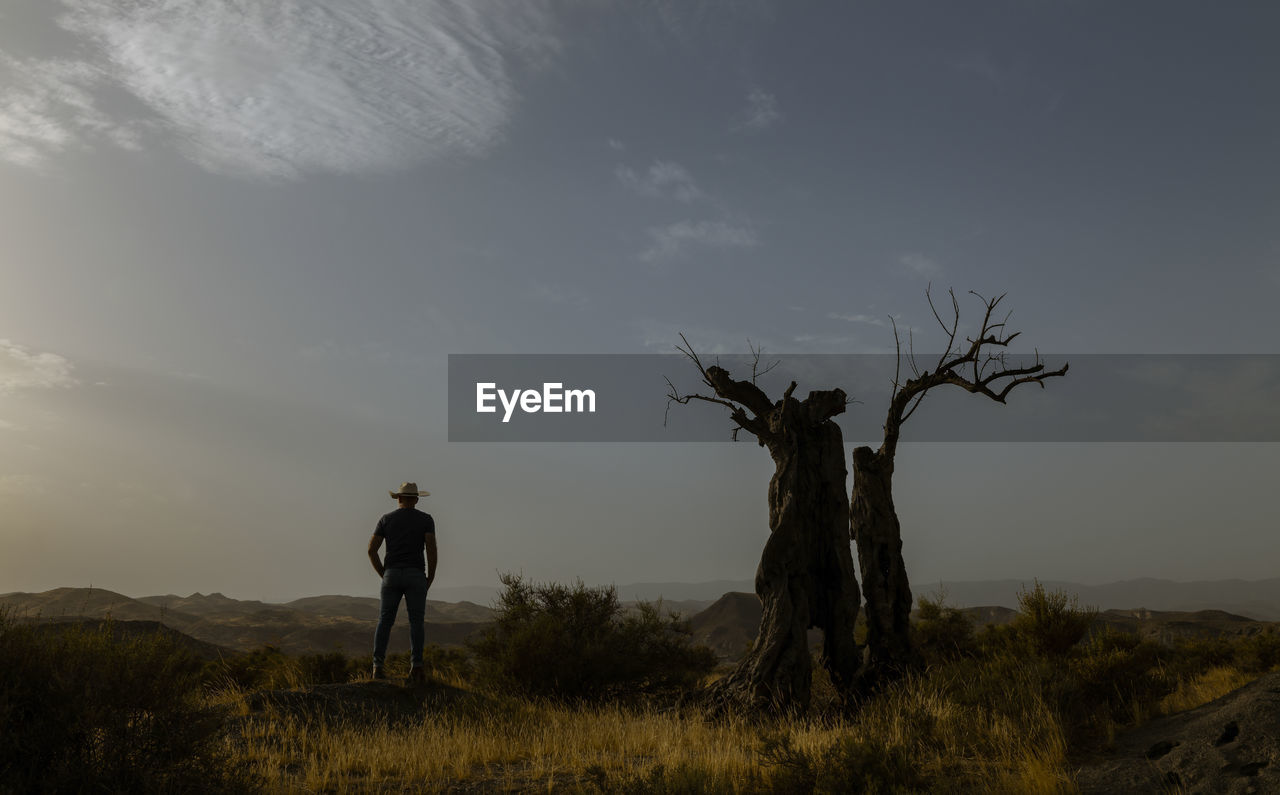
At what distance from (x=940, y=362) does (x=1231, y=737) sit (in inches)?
271

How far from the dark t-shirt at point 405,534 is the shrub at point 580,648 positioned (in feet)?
8.47

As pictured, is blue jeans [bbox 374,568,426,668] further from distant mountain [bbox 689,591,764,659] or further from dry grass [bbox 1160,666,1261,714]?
distant mountain [bbox 689,591,764,659]

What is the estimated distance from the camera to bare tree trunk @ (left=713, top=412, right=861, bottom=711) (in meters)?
11.2

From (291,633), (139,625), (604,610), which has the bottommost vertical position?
(291,633)

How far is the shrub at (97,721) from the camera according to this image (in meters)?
4.73

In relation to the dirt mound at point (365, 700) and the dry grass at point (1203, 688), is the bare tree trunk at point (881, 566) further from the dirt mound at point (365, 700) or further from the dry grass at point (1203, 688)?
the dirt mound at point (365, 700)

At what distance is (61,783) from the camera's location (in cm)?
465

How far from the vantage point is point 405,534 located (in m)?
11.7

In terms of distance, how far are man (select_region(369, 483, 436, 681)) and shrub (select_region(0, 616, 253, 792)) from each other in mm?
5847

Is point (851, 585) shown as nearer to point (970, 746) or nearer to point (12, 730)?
point (970, 746)

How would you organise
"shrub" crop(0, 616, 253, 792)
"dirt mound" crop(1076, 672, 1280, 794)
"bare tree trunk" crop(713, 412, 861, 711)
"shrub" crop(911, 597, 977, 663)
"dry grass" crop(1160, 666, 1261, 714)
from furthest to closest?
"shrub" crop(911, 597, 977, 663) < "bare tree trunk" crop(713, 412, 861, 711) < "dry grass" crop(1160, 666, 1261, 714) < "dirt mound" crop(1076, 672, 1280, 794) < "shrub" crop(0, 616, 253, 792)

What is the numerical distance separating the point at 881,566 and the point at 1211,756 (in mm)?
5799

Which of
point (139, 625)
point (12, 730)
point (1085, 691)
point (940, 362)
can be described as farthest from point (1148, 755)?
point (139, 625)

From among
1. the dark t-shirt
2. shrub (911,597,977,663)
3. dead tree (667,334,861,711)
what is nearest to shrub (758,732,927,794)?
dead tree (667,334,861,711)
